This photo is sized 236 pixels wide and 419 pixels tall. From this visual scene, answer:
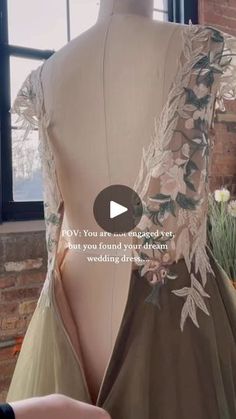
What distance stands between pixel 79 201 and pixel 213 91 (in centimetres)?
31

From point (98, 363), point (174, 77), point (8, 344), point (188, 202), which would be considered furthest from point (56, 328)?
point (8, 344)

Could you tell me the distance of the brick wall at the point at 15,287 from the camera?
59.4 inches

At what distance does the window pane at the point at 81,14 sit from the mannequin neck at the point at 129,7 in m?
1.15

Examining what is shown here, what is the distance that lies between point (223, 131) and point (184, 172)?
5.58 feet

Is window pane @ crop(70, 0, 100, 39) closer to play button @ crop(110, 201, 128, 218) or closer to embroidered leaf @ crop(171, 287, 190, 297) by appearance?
play button @ crop(110, 201, 128, 218)

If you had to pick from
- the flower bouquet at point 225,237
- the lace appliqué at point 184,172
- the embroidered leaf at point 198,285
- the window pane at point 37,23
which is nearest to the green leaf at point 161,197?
the lace appliqué at point 184,172

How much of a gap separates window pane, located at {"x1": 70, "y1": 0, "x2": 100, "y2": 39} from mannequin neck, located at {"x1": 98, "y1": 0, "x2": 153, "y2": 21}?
1145 mm

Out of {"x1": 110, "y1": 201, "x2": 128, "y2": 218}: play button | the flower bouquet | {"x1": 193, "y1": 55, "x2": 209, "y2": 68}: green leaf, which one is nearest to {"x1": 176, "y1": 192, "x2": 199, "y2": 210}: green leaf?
{"x1": 110, "y1": 201, "x2": 128, "y2": 218}: play button

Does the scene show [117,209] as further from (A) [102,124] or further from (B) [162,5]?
(B) [162,5]

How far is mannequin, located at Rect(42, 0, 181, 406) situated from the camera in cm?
66

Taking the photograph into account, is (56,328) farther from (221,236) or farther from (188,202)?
(221,236)

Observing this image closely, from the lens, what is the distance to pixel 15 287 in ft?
5.11

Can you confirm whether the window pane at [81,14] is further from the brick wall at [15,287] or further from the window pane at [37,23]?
the brick wall at [15,287]

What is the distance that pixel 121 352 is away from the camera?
2.01 ft
